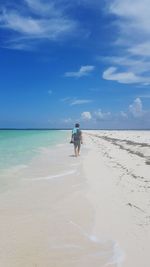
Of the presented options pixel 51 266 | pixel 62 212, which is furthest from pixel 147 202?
pixel 51 266

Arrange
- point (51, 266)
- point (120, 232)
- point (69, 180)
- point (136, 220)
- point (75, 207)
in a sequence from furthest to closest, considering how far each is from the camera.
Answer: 1. point (69, 180)
2. point (75, 207)
3. point (136, 220)
4. point (120, 232)
5. point (51, 266)

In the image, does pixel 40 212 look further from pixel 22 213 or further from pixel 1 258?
pixel 1 258

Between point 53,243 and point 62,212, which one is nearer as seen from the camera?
point 53,243

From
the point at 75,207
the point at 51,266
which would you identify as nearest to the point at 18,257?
the point at 51,266

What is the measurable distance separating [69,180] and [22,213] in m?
4.28

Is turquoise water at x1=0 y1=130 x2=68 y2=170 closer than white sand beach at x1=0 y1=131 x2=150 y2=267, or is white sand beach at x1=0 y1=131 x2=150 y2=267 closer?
white sand beach at x1=0 y1=131 x2=150 y2=267

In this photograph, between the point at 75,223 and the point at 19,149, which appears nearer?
the point at 75,223

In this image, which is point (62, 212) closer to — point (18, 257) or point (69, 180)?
point (18, 257)

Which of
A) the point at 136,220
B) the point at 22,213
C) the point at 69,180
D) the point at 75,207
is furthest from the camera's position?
the point at 69,180

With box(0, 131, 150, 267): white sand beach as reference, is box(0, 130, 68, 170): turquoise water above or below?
below

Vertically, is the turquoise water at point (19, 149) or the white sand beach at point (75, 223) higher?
the white sand beach at point (75, 223)

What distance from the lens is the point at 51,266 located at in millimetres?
4039

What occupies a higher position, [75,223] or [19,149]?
[75,223]

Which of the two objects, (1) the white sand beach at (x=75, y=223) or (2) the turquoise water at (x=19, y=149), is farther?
(2) the turquoise water at (x=19, y=149)
